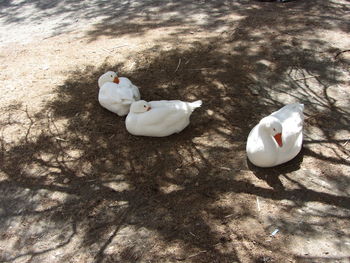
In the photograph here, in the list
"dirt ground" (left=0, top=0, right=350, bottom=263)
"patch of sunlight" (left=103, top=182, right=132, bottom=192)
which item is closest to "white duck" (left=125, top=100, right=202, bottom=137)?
"dirt ground" (left=0, top=0, right=350, bottom=263)

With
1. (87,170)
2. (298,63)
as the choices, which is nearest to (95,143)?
(87,170)

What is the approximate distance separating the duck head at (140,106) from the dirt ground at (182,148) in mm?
323

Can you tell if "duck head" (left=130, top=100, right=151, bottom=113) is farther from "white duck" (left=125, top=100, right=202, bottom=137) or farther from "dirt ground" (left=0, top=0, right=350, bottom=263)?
"dirt ground" (left=0, top=0, right=350, bottom=263)

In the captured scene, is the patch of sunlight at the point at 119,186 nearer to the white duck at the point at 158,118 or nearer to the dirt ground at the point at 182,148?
the dirt ground at the point at 182,148

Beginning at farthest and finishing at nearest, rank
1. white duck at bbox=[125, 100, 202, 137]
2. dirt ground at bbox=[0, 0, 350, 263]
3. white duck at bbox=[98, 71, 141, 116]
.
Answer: white duck at bbox=[98, 71, 141, 116] < white duck at bbox=[125, 100, 202, 137] < dirt ground at bbox=[0, 0, 350, 263]

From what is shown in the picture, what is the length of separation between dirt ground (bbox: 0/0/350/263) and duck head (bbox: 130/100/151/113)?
1.06 feet

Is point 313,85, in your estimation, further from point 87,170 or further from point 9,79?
point 9,79

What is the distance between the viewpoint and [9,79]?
5.13 meters

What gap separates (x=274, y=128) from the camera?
321 centimetres

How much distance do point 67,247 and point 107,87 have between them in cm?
190

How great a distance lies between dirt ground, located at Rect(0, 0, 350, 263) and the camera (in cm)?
287

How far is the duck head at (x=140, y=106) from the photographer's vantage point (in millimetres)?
3717

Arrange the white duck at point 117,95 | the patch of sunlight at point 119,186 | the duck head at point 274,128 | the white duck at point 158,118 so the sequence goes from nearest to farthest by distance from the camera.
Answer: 1. the duck head at point 274,128
2. the patch of sunlight at point 119,186
3. the white duck at point 158,118
4. the white duck at point 117,95

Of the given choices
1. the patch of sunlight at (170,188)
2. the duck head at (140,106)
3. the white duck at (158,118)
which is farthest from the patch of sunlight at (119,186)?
the duck head at (140,106)
